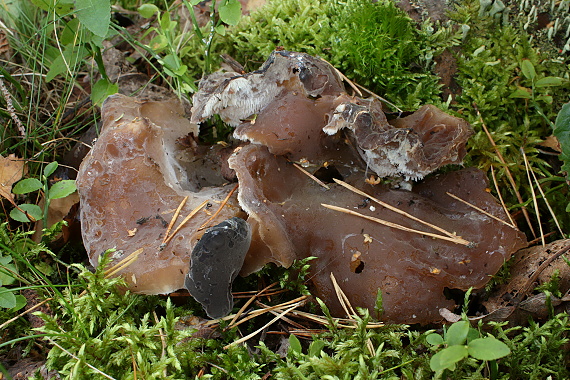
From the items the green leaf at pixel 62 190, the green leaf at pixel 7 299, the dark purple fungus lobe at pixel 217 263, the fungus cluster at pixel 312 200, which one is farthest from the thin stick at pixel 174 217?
the green leaf at pixel 7 299

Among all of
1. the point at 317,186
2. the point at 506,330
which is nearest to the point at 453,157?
the point at 317,186

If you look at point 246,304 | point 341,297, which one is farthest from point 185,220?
point 341,297

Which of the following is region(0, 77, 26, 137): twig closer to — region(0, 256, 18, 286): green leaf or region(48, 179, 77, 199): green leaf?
region(48, 179, 77, 199): green leaf

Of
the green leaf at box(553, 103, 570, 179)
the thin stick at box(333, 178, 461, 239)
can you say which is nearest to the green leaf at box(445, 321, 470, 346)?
the thin stick at box(333, 178, 461, 239)

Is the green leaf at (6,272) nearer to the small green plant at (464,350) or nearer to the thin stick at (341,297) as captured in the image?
the thin stick at (341,297)

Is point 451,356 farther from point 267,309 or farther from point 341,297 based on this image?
point 267,309

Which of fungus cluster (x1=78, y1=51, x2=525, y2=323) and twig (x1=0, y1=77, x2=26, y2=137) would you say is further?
twig (x1=0, y1=77, x2=26, y2=137)

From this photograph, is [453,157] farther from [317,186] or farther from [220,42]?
[220,42]
